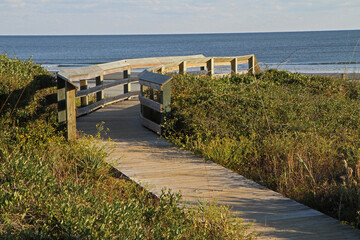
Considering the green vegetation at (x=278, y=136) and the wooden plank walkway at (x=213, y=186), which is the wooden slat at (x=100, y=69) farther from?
the green vegetation at (x=278, y=136)

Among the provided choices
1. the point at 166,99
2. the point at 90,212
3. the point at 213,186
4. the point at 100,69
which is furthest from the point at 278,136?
the point at 100,69

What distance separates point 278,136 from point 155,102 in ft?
9.19

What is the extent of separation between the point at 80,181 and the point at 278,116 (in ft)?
14.4

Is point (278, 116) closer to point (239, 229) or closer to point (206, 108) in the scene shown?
point (206, 108)

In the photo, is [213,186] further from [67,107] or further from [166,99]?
[67,107]

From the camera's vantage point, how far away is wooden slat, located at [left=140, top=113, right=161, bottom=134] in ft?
30.0

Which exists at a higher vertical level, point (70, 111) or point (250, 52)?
point (250, 52)

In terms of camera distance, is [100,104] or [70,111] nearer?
[70,111]

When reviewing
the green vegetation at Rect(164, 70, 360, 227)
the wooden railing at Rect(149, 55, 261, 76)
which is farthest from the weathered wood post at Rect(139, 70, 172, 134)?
the wooden railing at Rect(149, 55, 261, 76)

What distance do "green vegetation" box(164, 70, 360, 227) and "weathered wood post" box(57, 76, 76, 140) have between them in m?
1.93

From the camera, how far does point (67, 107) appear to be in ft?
27.0

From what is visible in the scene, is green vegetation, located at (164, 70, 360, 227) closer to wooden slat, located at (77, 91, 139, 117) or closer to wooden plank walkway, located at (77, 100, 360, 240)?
wooden plank walkway, located at (77, 100, 360, 240)

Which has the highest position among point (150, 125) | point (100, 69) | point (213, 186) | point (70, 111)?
point (100, 69)

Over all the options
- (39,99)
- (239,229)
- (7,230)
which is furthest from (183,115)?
(7,230)
